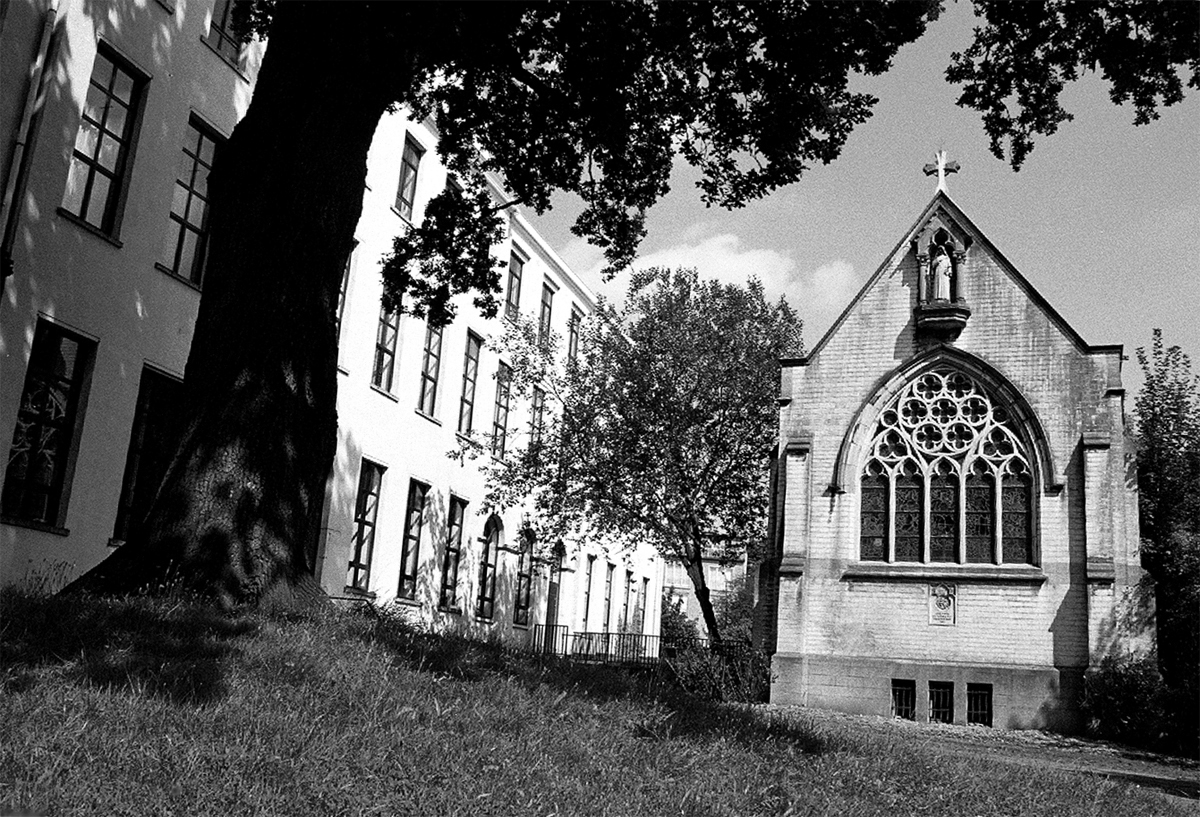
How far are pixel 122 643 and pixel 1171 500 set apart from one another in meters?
24.1

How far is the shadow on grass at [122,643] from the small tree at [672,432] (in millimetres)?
21235

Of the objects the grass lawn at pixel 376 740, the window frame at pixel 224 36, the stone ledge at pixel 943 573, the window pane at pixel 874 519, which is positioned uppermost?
the window frame at pixel 224 36

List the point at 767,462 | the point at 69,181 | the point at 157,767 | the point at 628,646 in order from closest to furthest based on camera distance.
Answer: the point at 157,767, the point at 69,181, the point at 767,462, the point at 628,646

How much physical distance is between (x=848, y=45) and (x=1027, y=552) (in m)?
15.4

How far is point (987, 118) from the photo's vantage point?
11.8 metres

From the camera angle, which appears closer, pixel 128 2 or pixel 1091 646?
pixel 128 2

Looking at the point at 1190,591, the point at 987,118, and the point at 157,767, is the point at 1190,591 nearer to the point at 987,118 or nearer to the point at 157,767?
the point at 987,118

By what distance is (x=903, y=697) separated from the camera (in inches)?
944

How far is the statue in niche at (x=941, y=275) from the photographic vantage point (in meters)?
25.4

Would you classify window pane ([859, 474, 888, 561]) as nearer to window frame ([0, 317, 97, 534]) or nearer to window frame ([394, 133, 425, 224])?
window frame ([394, 133, 425, 224])

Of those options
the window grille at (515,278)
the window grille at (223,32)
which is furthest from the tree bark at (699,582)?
the window grille at (223,32)

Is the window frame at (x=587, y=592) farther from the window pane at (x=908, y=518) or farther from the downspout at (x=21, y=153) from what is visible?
the downspout at (x=21, y=153)

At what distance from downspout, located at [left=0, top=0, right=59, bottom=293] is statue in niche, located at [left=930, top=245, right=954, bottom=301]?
1841cm

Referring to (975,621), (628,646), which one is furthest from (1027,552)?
(628,646)
